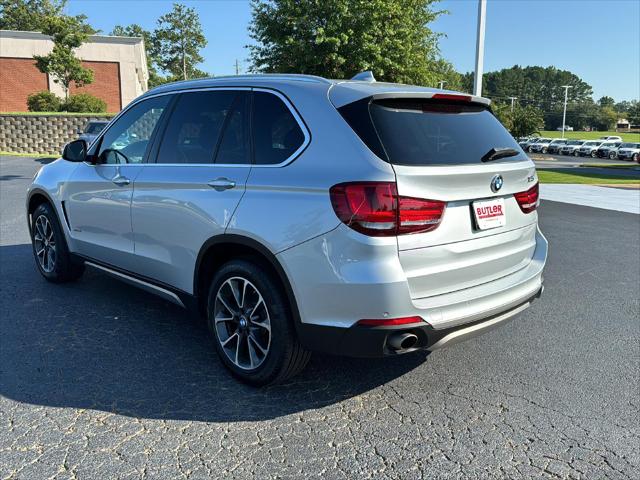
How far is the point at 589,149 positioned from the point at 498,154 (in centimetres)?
5843

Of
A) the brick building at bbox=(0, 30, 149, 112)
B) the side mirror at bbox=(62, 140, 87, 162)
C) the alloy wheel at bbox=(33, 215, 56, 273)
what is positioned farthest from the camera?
the brick building at bbox=(0, 30, 149, 112)

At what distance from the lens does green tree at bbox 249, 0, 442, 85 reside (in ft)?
65.6

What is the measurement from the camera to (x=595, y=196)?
14984mm

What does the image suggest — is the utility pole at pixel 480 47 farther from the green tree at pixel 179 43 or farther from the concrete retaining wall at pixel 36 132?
the green tree at pixel 179 43

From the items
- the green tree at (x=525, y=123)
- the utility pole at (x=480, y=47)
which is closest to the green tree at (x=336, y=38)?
the utility pole at (x=480, y=47)

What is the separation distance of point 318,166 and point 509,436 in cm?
176

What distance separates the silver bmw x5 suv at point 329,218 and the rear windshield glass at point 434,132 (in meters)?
0.01

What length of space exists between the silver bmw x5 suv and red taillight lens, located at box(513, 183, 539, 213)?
0.02 meters

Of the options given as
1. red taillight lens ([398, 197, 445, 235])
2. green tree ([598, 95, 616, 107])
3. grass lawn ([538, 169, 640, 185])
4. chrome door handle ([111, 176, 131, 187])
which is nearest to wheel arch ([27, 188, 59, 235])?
chrome door handle ([111, 176, 131, 187])

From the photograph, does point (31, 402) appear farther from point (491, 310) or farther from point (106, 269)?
point (491, 310)

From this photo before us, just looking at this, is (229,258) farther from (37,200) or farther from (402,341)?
(37,200)

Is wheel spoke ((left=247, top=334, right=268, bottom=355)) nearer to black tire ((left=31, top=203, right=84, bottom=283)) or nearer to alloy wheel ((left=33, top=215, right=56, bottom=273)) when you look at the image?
black tire ((left=31, top=203, right=84, bottom=283))

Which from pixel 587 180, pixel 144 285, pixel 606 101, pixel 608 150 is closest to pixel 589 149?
pixel 608 150

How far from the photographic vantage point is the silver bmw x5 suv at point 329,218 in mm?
2742
